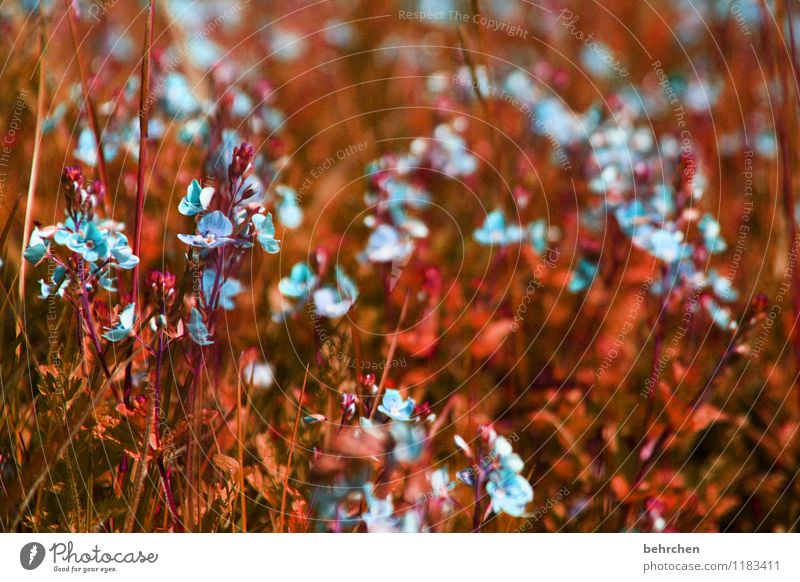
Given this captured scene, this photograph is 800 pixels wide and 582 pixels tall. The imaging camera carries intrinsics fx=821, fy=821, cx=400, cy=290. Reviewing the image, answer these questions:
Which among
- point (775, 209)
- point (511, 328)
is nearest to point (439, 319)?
point (511, 328)

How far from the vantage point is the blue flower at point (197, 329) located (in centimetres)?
155

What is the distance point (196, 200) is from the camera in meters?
1.46

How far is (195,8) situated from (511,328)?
157cm

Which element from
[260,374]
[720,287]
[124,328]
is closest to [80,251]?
[124,328]

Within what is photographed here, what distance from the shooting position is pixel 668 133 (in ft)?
9.53

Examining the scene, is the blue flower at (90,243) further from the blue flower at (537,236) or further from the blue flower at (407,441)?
the blue flower at (537,236)

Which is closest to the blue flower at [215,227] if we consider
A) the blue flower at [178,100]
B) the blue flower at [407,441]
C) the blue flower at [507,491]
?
the blue flower at [407,441]

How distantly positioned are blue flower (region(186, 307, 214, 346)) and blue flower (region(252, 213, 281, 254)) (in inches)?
7.9

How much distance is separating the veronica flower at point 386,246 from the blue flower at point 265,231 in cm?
61

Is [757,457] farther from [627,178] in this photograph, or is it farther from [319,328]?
[319,328]

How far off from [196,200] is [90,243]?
20cm

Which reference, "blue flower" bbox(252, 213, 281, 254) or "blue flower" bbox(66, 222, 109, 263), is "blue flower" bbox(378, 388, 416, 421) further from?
"blue flower" bbox(66, 222, 109, 263)

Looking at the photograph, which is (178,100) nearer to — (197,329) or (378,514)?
(197,329)

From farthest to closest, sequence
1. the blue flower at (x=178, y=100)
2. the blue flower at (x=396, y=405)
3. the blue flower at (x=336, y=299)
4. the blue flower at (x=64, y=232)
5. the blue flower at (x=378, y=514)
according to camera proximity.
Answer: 1. the blue flower at (x=178, y=100)
2. the blue flower at (x=336, y=299)
3. the blue flower at (x=378, y=514)
4. the blue flower at (x=396, y=405)
5. the blue flower at (x=64, y=232)
